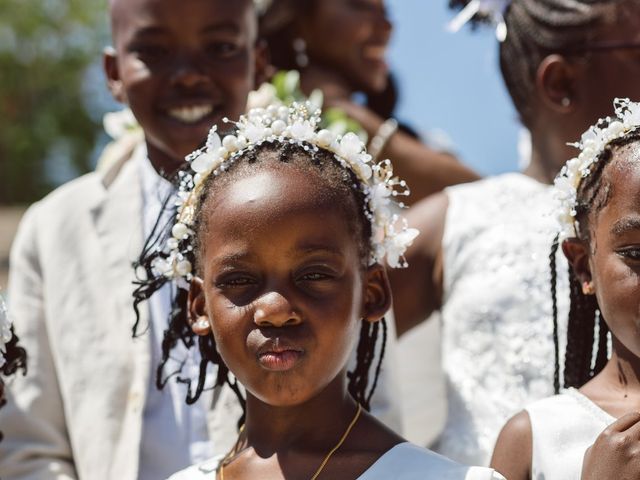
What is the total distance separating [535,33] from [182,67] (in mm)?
1212

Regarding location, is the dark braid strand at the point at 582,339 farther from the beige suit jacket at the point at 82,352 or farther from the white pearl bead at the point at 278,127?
the white pearl bead at the point at 278,127

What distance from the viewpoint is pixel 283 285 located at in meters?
2.87

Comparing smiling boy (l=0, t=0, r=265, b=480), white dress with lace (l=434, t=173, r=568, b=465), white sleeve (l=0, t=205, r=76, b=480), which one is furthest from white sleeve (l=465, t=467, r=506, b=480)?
white sleeve (l=0, t=205, r=76, b=480)

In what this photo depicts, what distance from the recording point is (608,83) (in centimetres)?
396

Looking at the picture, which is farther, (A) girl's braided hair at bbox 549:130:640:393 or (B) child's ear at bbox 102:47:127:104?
(B) child's ear at bbox 102:47:127:104

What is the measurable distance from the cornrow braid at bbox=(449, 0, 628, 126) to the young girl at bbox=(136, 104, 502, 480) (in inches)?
47.0

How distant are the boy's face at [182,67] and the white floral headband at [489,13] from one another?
920mm

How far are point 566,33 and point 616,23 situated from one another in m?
0.17

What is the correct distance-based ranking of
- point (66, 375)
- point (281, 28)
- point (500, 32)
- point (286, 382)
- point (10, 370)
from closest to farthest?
point (286, 382)
point (10, 370)
point (66, 375)
point (500, 32)
point (281, 28)

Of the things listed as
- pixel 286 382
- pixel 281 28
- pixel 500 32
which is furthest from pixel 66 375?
pixel 281 28

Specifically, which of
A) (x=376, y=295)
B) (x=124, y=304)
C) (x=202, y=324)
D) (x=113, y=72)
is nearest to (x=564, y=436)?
(x=376, y=295)

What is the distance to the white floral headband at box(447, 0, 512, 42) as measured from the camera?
437 centimetres

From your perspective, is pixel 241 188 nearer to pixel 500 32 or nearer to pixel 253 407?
pixel 253 407

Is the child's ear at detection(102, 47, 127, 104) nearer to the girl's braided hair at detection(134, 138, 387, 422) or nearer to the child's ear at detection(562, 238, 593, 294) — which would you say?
the girl's braided hair at detection(134, 138, 387, 422)
